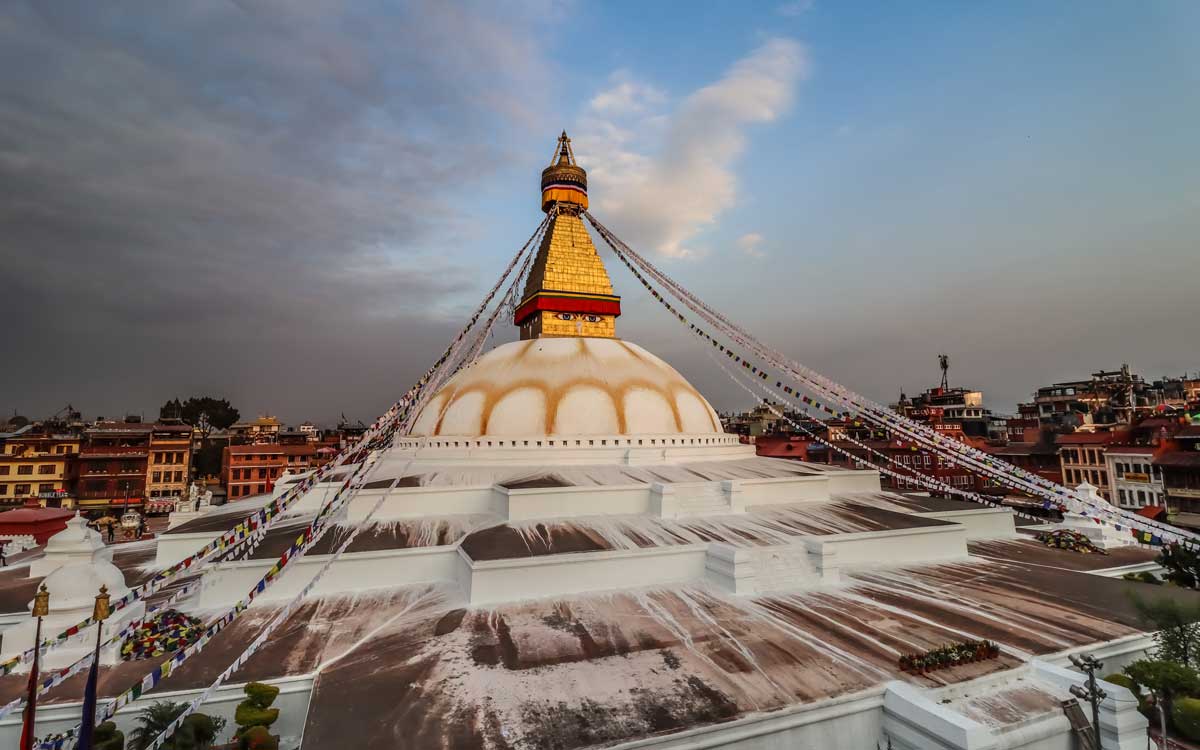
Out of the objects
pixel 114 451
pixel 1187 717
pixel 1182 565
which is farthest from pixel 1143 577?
pixel 114 451

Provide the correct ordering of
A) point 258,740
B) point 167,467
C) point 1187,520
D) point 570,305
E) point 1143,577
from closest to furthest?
point 258,740, point 1143,577, point 570,305, point 1187,520, point 167,467

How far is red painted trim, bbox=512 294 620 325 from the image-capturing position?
15.8 meters

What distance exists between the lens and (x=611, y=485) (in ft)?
34.2

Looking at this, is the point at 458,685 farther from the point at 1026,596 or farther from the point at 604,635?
the point at 1026,596

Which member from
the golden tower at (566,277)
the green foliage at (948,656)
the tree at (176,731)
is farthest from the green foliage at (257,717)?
the golden tower at (566,277)

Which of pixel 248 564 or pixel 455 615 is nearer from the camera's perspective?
pixel 455 615

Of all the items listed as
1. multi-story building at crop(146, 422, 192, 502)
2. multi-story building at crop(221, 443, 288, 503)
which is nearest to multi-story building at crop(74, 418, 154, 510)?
multi-story building at crop(146, 422, 192, 502)

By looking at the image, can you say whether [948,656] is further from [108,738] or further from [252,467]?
[252,467]

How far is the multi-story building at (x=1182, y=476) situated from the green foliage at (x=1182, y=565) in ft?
58.8

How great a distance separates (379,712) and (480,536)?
4105 millimetres

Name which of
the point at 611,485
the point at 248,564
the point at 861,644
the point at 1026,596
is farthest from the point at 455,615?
the point at 1026,596

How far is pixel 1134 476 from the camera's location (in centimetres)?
2291

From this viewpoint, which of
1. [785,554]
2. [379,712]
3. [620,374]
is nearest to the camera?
[379,712]

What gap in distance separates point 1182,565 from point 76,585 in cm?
1579
